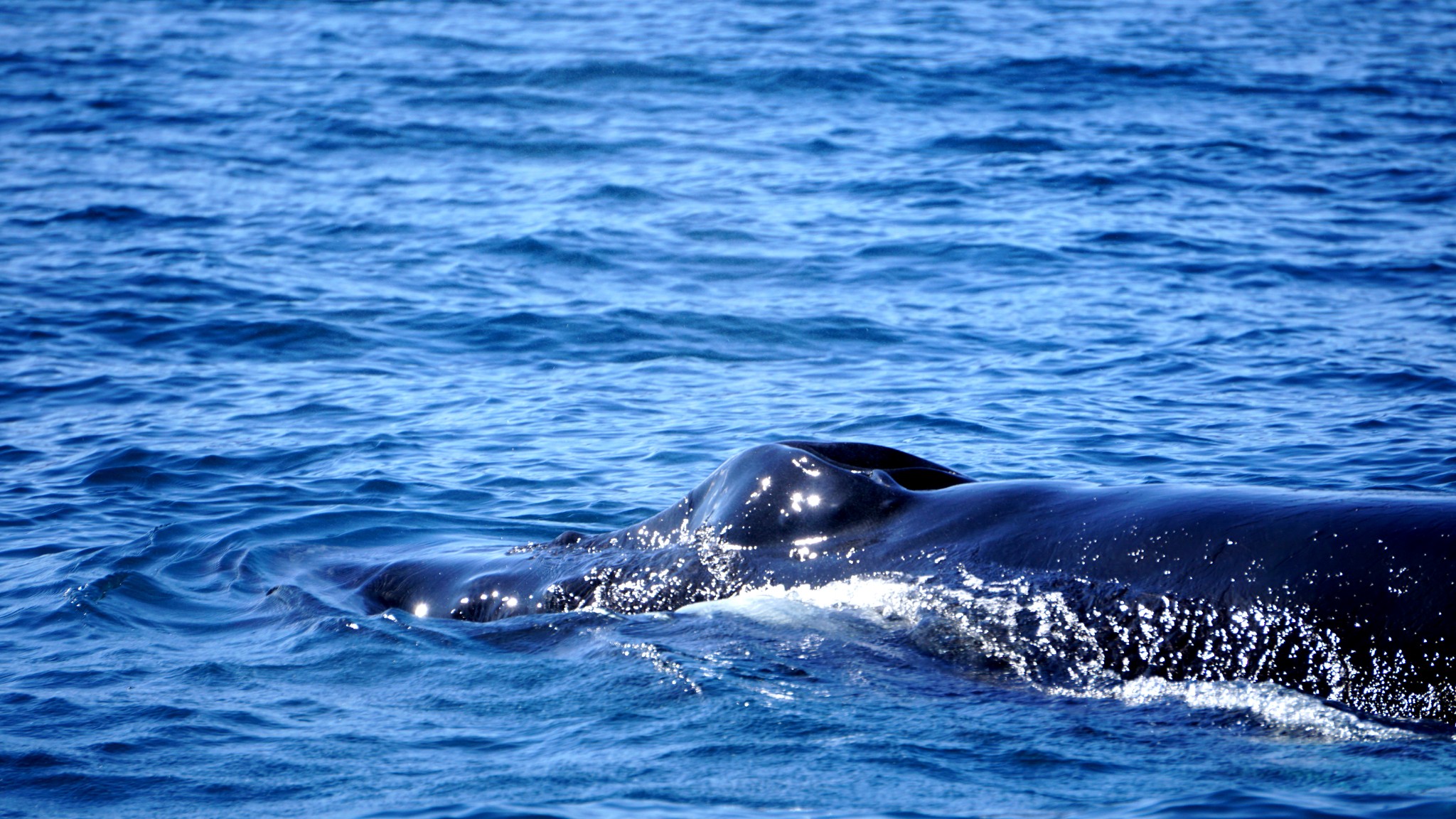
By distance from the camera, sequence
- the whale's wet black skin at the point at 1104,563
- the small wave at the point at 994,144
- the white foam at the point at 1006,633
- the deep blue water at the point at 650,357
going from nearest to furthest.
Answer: the whale's wet black skin at the point at 1104,563, the white foam at the point at 1006,633, the deep blue water at the point at 650,357, the small wave at the point at 994,144

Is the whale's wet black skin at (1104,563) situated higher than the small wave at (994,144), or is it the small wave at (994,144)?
the whale's wet black skin at (1104,563)

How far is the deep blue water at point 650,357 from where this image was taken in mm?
5250

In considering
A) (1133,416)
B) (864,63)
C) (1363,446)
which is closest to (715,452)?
(1133,416)

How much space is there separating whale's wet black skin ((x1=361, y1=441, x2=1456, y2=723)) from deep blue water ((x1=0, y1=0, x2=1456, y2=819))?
13 centimetres

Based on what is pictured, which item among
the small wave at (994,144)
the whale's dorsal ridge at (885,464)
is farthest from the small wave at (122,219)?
the whale's dorsal ridge at (885,464)

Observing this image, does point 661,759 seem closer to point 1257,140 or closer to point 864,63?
point 1257,140

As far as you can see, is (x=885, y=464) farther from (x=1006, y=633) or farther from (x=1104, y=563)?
(x=1104, y=563)

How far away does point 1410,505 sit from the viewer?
4.80 m

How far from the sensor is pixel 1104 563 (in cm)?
516

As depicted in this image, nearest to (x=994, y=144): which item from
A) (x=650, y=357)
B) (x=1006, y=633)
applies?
(x=650, y=357)

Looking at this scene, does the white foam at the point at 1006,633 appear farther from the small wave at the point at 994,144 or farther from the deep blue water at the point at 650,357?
the small wave at the point at 994,144

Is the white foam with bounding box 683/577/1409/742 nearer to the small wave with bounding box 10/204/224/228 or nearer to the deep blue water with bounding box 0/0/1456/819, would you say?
the deep blue water with bounding box 0/0/1456/819

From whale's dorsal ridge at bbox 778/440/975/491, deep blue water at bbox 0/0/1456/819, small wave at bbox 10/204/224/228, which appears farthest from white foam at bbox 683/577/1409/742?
small wave at bbox 10/204/224/228

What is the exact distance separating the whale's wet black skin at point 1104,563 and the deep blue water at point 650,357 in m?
0.13
